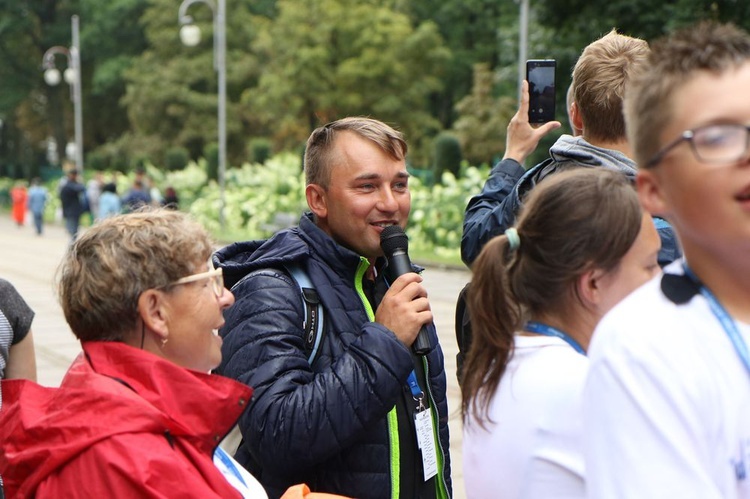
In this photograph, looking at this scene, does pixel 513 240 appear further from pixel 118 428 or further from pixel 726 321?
pixel 118 428

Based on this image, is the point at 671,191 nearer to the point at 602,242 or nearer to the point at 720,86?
the point at 720,86

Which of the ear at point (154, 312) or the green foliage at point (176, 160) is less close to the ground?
the ear at point (154, 312)

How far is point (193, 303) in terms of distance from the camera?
2.27 metres

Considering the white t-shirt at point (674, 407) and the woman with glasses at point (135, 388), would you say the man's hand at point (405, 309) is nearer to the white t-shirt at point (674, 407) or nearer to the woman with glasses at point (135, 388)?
the woman with glasses at point (135, 388)

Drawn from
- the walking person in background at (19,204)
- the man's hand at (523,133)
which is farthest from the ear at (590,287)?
the walking person in background at (19,204)

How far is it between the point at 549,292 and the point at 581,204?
0.17 m

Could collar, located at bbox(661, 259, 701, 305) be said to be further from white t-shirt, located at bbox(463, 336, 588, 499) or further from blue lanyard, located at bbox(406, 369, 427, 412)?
blue lanyard, located at bbox(406, 369, 427, 412)

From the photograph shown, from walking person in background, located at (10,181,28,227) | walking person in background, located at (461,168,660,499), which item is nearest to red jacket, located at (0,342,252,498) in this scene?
walking person in background, located at (461,168,660,499)

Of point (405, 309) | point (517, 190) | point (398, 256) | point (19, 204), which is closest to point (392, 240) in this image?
point (398, 256)

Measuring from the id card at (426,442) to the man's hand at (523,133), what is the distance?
1014 millimetres

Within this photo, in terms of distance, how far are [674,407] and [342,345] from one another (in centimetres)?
141

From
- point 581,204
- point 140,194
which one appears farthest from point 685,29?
point 140,194

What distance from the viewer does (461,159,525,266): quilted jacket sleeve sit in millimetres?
3047

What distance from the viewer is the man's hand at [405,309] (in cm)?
251
